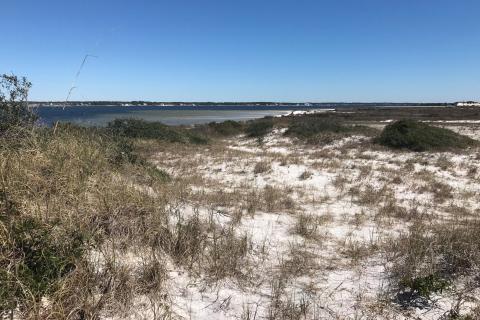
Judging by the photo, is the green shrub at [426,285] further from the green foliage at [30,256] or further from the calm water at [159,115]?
the calm water at [159,115]

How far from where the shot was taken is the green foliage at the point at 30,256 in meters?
2.88

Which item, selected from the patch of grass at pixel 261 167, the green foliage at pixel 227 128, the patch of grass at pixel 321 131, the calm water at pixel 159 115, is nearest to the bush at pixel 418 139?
the patch of grass at pixel 321 131

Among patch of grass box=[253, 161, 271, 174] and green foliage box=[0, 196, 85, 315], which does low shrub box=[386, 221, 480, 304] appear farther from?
patch of grass box=[253, 161, 271, 174]

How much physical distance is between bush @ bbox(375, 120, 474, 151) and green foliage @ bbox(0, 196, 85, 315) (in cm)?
1738

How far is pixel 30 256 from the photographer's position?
10.6 feet

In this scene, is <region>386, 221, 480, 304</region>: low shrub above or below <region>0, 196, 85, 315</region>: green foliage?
below

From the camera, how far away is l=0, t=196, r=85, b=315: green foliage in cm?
288

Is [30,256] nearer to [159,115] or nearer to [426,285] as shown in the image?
[426,285]

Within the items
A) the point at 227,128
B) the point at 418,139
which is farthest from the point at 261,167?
the point at 227,128

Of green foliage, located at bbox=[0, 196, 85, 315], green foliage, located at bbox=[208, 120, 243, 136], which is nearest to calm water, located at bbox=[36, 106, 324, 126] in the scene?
green foliage, located at bbox=[0, 196, 85, 315]

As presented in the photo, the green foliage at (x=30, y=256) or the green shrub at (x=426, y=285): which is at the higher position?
the green foliage at (x=30, y=256)

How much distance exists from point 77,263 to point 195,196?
11.9 ft

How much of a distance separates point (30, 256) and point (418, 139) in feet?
60.4

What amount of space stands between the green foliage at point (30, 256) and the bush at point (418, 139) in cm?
1738
